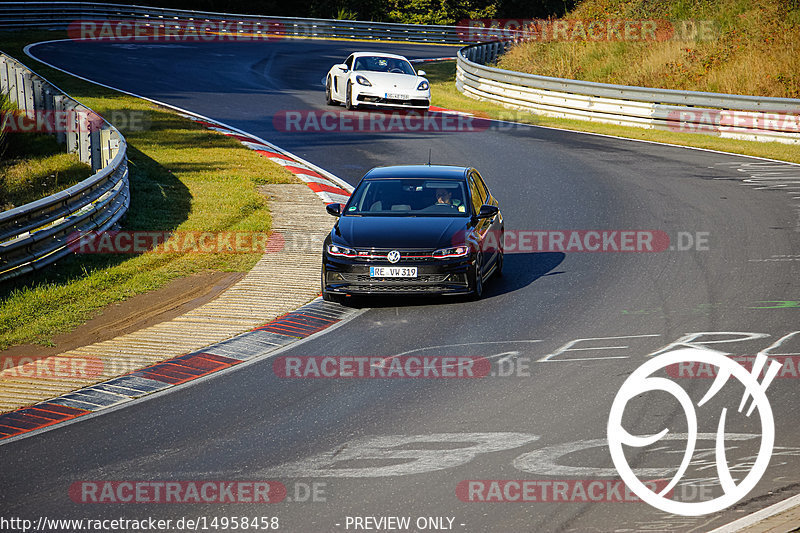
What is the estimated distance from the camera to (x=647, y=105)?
26.5m

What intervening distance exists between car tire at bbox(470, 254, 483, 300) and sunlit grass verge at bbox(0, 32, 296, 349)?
3439mm

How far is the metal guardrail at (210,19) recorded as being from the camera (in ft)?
154

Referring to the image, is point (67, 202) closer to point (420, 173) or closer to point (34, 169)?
point (420, 173)

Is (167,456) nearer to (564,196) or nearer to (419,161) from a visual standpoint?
(564,196)

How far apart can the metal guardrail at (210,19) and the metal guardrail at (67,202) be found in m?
27.6

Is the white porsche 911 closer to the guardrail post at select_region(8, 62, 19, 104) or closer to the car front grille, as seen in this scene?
the guardrail post at select_region(8, 62, 19, 104)

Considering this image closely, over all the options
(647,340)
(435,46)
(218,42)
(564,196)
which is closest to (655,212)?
(564,196)

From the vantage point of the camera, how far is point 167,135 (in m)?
22.8

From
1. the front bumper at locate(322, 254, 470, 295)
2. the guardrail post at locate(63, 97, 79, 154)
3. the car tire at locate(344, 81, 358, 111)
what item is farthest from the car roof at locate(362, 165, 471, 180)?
the car tire at locate(344, 81, 358, 111)

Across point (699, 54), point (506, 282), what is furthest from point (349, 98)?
point (506, 282)

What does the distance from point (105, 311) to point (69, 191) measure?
2.64 metres

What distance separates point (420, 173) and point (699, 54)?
19.8m

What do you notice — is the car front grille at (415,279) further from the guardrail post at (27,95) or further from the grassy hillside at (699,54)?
the grassy hillside at (699,54)

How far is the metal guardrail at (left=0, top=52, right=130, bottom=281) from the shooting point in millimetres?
12375
